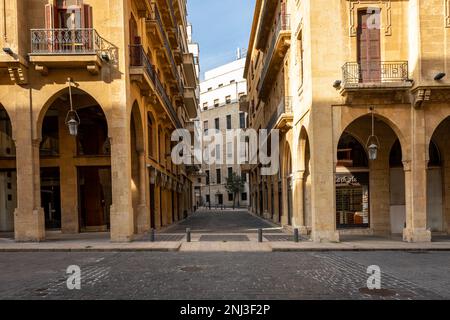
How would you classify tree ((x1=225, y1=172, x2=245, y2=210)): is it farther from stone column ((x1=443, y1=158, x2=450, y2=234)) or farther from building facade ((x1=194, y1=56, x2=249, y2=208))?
stone column ((x1=443, y1=158, x2=450, y2=234))

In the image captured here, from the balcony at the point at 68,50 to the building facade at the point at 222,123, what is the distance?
5551 cm

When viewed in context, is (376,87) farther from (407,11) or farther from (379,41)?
(407,11)

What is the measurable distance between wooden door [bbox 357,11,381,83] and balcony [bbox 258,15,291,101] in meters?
4.91

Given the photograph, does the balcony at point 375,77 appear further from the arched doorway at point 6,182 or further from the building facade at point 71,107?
the arched doorway at point 6,182

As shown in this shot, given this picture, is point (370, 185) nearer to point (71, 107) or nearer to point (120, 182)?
point (120, 182)

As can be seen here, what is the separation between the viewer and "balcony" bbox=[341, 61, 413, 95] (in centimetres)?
1569

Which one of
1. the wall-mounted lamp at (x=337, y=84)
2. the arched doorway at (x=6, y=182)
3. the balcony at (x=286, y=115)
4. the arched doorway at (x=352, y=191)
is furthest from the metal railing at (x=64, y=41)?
the arched doorway at (x=352, y=191)

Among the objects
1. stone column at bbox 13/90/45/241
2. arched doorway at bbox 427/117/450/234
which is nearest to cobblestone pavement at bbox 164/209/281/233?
stone column at bbox 13/90/45/241

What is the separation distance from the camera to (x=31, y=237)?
1672 cm

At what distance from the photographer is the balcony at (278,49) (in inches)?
835

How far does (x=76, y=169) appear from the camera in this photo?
20.6 metres

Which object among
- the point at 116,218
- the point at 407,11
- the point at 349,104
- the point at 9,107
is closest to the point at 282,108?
the point at 349,104

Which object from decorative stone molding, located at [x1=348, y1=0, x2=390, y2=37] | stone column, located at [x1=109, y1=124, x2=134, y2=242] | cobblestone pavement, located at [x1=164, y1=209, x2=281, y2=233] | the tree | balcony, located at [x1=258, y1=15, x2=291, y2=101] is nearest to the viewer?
decorative stone molding, located at [x1=348, y1=0, x2=390, y2=37]
